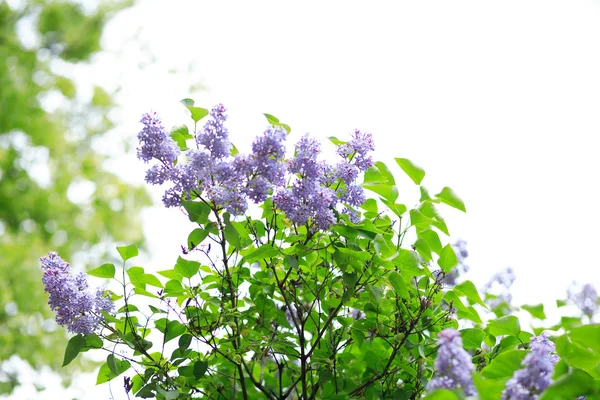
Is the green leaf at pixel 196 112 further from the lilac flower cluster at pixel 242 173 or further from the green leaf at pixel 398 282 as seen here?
the green leaf at pixel 398 282

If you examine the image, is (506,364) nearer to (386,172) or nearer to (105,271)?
(386,172)

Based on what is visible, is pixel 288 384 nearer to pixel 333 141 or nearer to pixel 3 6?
pixel 333 141

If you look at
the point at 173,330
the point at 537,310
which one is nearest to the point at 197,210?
the point at 173,330

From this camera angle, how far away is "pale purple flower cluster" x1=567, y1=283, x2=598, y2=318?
7.01 ft

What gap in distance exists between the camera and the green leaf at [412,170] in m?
0.92

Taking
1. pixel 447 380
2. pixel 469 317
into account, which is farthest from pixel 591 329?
pixel 469 317

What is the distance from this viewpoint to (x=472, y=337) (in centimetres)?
90

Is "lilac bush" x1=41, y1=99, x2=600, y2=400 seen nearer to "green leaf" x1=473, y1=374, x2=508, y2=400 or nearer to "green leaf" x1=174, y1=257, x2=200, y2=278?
"green leaf" x1=174, y1=257, x2=200, y2=278

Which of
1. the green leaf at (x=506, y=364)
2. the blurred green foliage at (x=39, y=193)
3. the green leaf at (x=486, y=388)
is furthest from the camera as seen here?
the blurred green foliage at (x=39, y=193)

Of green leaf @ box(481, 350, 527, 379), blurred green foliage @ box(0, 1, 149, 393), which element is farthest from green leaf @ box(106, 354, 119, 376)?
blurred green foliage @ box(0, 1, 149, 393)

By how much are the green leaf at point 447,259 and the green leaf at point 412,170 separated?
119 millimetres

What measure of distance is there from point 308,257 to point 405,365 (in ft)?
0.80

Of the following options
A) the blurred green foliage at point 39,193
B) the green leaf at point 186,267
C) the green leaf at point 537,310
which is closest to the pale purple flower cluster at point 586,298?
the green leaf at point 537,310

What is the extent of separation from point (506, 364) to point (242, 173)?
43 cm
